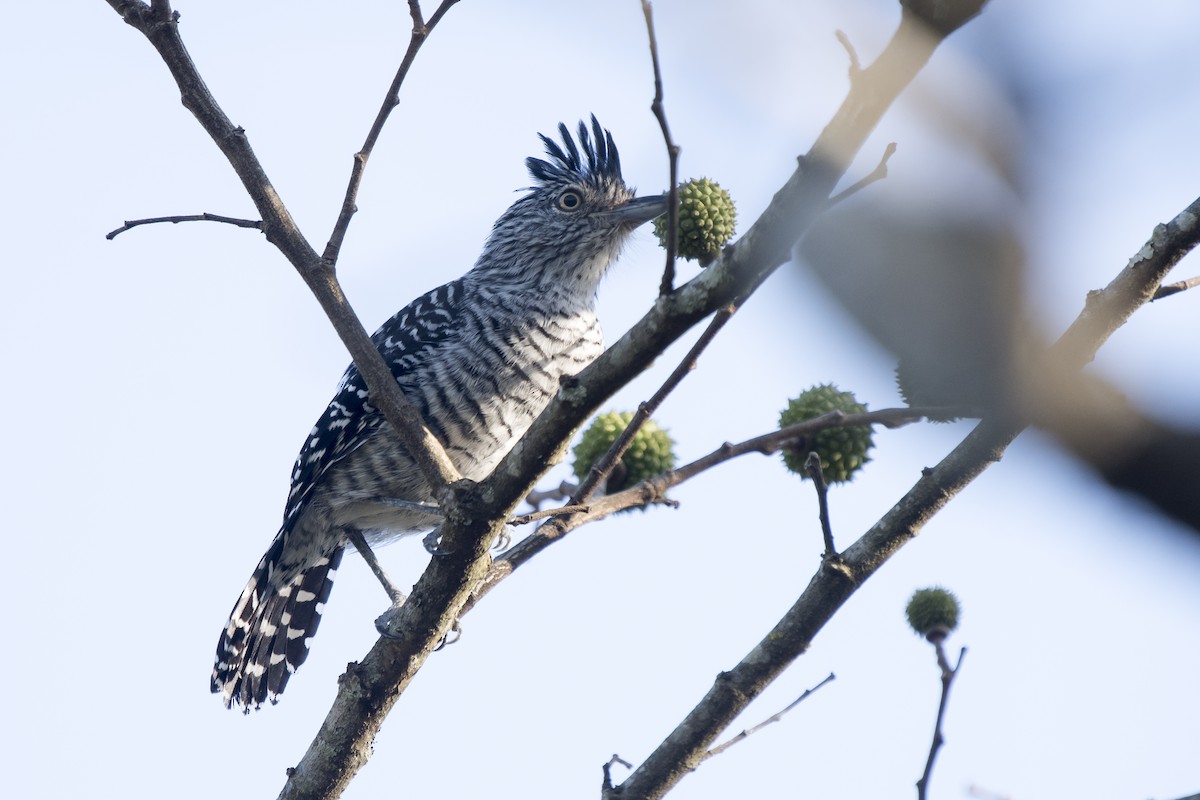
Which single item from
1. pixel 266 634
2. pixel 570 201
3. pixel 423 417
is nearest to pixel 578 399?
pixel 423 417

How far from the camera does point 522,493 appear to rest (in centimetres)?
332

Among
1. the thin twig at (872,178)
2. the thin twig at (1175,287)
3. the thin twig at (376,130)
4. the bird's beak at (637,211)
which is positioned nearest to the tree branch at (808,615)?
the thin twig at (1175,287)

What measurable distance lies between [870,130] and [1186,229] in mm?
725

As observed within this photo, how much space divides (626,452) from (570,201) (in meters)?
2.43

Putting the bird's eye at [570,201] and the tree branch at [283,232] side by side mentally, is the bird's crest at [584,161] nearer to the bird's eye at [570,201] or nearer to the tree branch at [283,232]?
the bird's eye at [570,201]

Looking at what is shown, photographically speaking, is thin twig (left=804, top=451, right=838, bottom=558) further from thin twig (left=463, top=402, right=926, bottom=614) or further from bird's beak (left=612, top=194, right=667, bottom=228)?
bird's beak (left=612, top=194, right=667, bottom=228)

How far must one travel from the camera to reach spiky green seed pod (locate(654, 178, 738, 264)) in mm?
3521

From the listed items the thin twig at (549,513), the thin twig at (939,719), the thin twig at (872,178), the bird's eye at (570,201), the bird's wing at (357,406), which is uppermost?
the bird's eye at (570,201)

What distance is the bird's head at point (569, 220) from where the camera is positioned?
607cm

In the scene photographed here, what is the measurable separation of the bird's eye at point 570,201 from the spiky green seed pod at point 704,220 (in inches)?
109

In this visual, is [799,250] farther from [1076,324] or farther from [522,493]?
[522,493]

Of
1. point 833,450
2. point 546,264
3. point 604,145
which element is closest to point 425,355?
point 546,264

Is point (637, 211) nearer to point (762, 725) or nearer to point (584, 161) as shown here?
point (584, 161)

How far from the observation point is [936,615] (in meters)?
3.23
